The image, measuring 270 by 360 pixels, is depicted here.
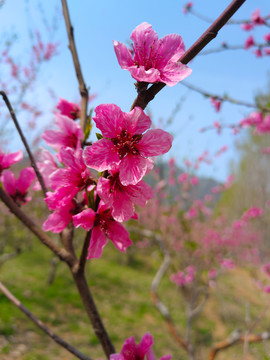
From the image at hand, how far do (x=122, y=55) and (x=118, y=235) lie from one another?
41 cm

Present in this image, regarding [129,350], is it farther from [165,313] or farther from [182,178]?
[182,178]

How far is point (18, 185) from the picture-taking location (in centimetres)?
87

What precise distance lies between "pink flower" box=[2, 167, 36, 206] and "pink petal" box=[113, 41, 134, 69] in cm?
50

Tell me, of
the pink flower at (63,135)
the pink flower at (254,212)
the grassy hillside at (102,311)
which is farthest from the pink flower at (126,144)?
the pink flower at (254,212)

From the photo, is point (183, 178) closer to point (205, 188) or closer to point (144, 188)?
point (205, 188)

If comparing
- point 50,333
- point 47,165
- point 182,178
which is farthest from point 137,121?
point 182,178

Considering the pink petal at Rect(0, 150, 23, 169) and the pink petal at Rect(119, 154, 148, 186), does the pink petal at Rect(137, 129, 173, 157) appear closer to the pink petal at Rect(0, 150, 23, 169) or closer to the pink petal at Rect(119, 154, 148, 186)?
the pink petal at Rect(119, 154, 148, 186)

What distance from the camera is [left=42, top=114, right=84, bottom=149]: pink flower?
0.77 metres

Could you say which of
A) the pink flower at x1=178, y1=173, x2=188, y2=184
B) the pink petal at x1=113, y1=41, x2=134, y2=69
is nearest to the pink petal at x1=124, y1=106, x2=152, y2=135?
the pink petal at x1=113, y1=41, x2=134, y2=69

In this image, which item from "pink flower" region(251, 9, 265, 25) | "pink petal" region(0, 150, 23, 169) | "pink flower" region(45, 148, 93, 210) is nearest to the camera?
"pink flower" region(45, 148, 93, 210)

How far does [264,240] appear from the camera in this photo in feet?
46.5

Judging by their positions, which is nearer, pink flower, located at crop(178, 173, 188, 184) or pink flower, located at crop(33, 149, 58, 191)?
pink flower, located at crop(33, 149, 58, 191)

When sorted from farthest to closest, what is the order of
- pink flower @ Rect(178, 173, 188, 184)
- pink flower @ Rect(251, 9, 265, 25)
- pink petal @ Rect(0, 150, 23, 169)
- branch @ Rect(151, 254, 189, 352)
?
1. pink flower @ Rect(178, 173, 188, 184)
2. pink flower @ Rect(251, 9, 265, 25)
3. branch @ Rect(151, 254, 189, 352)
4. pink petal @ Rect(0, 150, 23, 169)

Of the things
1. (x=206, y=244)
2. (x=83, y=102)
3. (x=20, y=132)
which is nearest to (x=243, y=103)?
(x=83, y=102)
